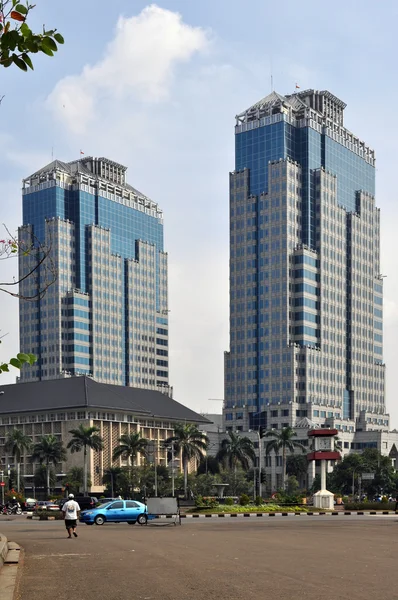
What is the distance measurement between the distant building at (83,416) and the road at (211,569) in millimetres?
122259

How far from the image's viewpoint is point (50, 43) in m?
10.3

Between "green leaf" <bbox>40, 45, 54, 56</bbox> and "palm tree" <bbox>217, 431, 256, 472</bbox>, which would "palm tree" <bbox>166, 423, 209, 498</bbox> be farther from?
"green leaf" <bbox>40, 45, 54, 56</bbox>

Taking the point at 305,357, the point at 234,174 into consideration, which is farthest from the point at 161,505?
the point at 234,174

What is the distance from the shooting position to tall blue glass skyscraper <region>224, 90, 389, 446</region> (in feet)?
614

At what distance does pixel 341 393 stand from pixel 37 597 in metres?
182

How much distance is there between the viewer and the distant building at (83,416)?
157 m

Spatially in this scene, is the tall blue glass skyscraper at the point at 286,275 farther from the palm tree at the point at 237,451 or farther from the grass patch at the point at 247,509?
the grass patch at the point at 247,509

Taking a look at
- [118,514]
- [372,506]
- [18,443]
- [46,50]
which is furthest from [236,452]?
[46,50]

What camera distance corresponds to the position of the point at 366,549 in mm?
28375

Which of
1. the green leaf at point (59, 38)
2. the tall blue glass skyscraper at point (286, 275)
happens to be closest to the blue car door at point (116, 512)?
the green leaf at point (59, 38)

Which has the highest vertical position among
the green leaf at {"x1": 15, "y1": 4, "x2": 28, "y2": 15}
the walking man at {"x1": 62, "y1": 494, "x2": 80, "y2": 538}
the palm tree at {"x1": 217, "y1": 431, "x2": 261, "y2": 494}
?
the green leaf at {"x1": 15, "y1": 4, "x2": 28, "y2": 15}

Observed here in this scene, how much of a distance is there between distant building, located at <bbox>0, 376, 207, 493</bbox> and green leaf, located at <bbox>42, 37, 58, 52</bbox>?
143 m

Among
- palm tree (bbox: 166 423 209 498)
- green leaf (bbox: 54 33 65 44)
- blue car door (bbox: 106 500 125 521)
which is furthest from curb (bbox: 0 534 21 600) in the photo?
palm tree (bbox: 166 423 209 498)

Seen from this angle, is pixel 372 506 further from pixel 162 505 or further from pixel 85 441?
pixel 85 441
